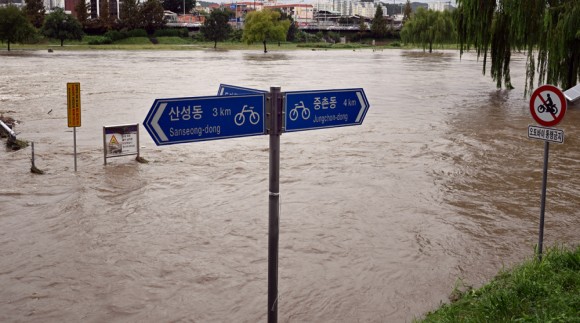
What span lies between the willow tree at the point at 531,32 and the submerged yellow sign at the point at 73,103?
13.7 m

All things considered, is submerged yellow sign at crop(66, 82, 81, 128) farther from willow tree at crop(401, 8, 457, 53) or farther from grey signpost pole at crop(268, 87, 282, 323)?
willow tree at crop(401, 8, 457, 53)

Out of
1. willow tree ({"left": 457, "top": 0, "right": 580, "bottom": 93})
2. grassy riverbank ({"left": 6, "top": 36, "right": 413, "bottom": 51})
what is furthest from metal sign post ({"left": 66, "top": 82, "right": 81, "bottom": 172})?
grassy riverbank ({"left": 6, "top": 36, "right": 413, "bottom": 51})

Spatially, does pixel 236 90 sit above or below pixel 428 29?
below

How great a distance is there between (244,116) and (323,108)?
2.00 feet

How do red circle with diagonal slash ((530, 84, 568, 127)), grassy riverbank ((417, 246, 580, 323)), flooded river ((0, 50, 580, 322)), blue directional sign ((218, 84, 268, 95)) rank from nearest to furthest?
blue directional sign ((218, 84, 268, 95))
grassy riverbank ((417, 246, 580, 323))
red circle with diagonal slash ((530, 84, 568, 127))
flooded river ((0, 50, 580, 322))

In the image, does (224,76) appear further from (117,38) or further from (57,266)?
(117,38)

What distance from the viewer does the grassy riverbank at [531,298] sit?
504 centimetres

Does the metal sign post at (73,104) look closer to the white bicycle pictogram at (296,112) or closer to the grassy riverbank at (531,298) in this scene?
the grassy riverbank at (531,298)

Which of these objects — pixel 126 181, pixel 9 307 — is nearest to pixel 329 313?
pixel 9 307

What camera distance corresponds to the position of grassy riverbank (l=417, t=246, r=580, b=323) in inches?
199

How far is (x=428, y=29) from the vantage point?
7144 centimetres

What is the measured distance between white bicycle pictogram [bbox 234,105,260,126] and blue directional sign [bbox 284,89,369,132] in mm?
208

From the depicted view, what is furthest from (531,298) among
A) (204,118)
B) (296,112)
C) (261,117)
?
(204,118)

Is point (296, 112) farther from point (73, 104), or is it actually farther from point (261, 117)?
point (73, 104)
